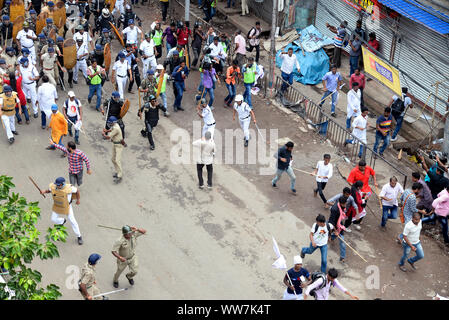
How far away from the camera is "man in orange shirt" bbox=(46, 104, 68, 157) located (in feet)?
48.3

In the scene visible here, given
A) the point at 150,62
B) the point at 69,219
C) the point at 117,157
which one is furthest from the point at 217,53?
the point at 69,219

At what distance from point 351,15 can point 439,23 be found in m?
4.25

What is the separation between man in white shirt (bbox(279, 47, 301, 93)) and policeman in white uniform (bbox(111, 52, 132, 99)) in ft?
13.7

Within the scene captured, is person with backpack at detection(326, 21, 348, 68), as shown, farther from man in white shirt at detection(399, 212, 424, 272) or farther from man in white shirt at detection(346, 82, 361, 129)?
man in white shirt at detection(399, 212, 424, 272)

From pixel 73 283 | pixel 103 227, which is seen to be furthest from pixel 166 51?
pixel 73 283

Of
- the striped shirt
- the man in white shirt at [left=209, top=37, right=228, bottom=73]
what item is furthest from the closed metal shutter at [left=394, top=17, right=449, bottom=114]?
the striped shirt

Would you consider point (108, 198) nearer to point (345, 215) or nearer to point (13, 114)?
point (13, 114)

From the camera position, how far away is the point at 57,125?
1476cm

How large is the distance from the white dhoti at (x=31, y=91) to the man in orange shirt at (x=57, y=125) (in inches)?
77.9

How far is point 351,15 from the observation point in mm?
19891

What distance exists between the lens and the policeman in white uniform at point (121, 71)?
1714 cm

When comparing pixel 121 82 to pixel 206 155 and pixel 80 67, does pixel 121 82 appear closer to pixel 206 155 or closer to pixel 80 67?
pixel 80 67

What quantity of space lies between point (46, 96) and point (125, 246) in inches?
231

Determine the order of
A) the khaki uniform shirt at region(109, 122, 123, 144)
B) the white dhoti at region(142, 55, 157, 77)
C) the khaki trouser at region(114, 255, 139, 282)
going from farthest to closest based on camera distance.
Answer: the white dhoti at region(142, 55, 157, 77), the khaki uniform shirt at region(109, 122, 123, 144), the khaki trouser at region(114, 255, 139, 282)
